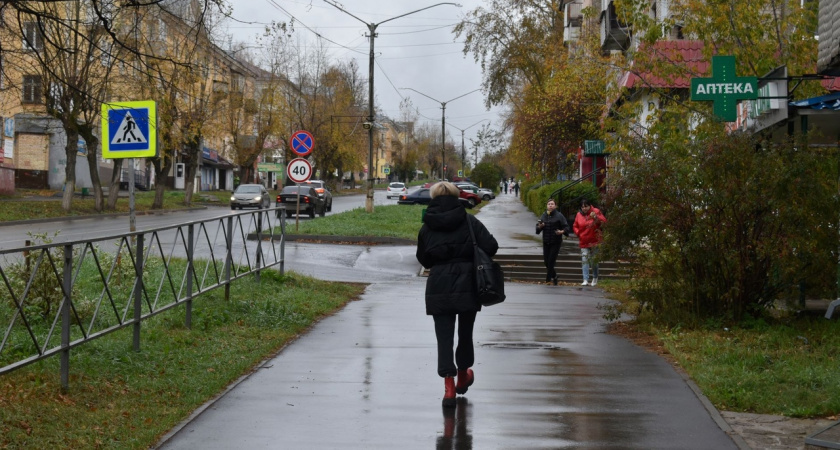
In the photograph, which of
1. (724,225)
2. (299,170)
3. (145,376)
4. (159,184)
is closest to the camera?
(145,376)

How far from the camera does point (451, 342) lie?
26.1 ft

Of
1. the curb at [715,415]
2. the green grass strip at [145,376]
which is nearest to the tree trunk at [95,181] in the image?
the green grass strip at [145,376]

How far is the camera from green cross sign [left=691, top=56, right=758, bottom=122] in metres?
12.9

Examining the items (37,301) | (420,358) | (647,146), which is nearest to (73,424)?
(37,301)

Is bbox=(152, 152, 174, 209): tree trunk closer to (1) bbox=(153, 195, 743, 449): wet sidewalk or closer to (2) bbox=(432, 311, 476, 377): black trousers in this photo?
(1) bbox=(153, 195, 743, 449): wet sidewalk

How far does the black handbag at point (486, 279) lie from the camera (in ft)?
25.5

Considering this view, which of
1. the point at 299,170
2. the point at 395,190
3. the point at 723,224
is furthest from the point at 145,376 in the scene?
the point at 395,190

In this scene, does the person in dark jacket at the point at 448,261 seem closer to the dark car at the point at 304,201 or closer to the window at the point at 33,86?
the window at the point at 33,86

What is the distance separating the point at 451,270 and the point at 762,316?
18.2 ft

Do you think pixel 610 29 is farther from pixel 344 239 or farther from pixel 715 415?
pixel 715 415

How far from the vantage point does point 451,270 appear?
7867 mm

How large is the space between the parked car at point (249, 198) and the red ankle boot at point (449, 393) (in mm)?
44625

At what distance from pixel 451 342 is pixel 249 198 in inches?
1775

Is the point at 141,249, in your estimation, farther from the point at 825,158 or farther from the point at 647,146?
the point at 825,158
